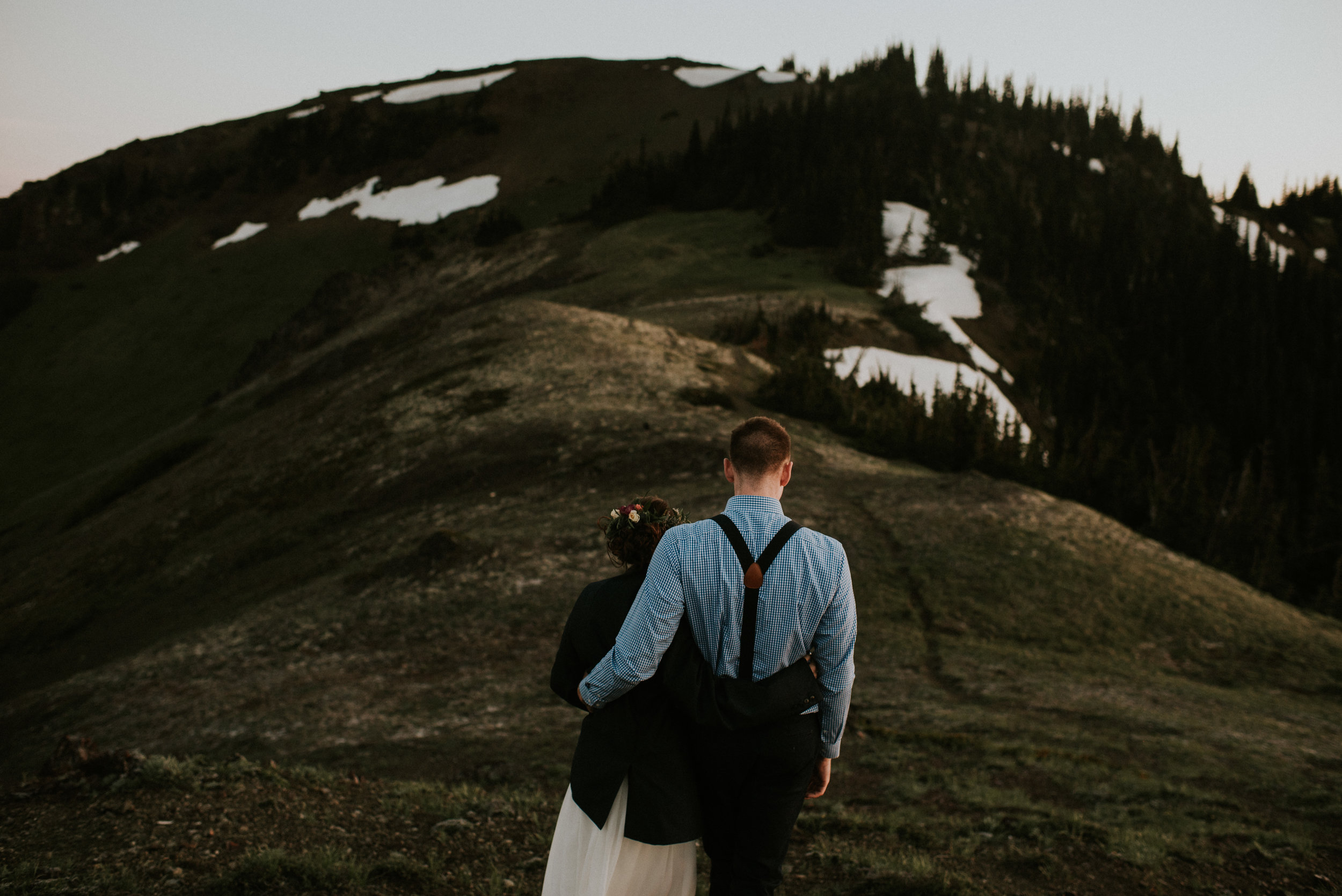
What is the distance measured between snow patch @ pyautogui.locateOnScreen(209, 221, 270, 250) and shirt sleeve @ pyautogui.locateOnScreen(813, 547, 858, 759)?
96.2 m

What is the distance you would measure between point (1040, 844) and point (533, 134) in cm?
10019

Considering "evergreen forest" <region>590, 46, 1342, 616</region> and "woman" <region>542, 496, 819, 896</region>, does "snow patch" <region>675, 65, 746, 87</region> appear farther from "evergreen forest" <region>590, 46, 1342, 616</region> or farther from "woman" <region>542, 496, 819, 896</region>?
"woman" <region>542, 496, 819, 896</region>

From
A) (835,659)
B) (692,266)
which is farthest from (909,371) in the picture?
(835,659)

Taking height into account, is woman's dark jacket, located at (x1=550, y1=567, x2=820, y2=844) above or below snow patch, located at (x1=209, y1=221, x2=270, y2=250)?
below

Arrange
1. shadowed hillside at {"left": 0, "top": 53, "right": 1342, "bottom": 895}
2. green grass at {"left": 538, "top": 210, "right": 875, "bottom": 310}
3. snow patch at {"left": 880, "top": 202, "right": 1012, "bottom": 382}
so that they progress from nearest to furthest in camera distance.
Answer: shadowed hillside at {"left": 0, "top": 53, "right": 1342, "bottom": 895}, snow patch at {"left": 880, "top": 202, "right": 1012, "bottom": 382}, green grass at {"left": 538, "top": 210, "right": 875, "bottom": 310}

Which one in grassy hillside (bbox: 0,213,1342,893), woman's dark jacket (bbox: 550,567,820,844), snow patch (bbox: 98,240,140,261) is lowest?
grassy hillside (bbox: 0,213,1342,893)

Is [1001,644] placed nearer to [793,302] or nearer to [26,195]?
[793,302]

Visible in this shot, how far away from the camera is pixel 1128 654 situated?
46.5 feet

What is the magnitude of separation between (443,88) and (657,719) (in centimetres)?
12033

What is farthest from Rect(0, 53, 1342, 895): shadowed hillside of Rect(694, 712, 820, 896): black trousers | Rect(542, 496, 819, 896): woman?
Rect(694, 712, 820, 896): black trousers

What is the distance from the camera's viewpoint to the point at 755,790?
11.4 ft

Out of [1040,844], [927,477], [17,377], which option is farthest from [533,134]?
[1040,844]

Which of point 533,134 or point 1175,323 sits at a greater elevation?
point 533,134

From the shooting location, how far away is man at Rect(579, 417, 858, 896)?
3393mm
